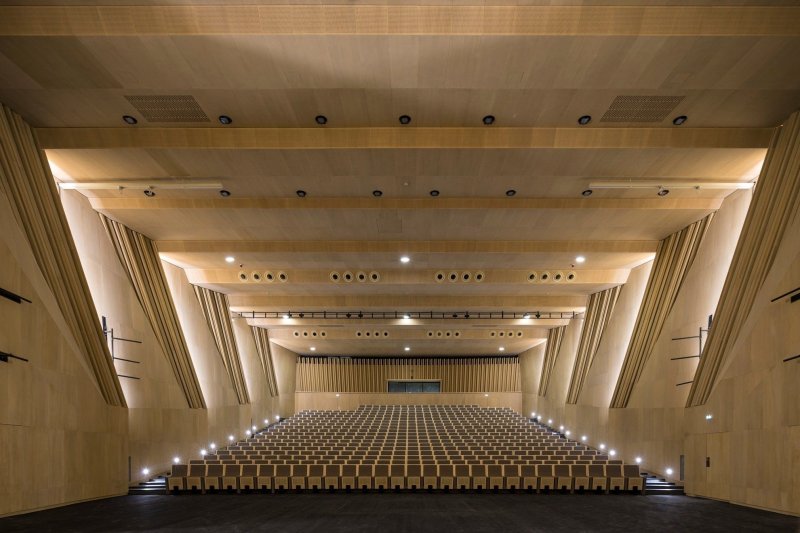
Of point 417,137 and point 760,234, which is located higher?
point 417,137

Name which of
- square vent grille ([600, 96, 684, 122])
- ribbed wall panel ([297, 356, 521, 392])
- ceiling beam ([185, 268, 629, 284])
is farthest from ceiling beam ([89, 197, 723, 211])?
ribbed wall panel ([297, 356, 521, 392])

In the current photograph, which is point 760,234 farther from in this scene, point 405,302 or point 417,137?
point 405,302

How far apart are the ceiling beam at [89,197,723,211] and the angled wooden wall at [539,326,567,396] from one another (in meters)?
13.8

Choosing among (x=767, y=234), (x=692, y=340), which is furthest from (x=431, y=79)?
(x=692, y=340)

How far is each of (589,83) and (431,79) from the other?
74.1 inches

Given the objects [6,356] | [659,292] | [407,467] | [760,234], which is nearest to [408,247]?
[407,467]

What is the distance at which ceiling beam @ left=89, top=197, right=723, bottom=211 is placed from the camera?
34.8 ft

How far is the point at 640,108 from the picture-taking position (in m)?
7.38

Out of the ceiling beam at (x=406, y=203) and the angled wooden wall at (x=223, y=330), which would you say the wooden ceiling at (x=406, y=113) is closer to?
the ceiling beam at (x=406, y=203)

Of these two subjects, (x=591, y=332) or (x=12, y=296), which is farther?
(x=591, y=332)

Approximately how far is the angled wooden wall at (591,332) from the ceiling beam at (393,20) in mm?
11935

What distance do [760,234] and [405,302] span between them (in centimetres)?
1254

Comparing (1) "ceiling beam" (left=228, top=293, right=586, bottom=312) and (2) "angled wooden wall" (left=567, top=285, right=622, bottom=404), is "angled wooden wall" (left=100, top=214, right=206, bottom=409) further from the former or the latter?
(2) "angled wooden wall" (left=567, top=285, right=622, bottom=404)

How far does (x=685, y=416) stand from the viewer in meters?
11.0
